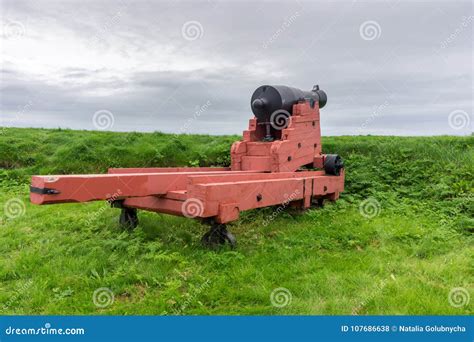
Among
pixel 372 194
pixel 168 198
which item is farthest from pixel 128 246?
pixel 372 194

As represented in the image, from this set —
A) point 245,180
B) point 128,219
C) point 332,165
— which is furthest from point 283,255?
point 332,165

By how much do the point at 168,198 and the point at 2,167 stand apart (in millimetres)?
9005

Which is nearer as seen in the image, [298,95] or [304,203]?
[304,203]

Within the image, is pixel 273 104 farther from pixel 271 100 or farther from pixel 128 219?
pixel 128 219

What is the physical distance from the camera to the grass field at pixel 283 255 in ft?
13.7

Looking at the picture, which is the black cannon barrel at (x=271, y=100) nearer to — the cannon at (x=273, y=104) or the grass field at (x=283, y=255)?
the cannon at (x=273, y=104)

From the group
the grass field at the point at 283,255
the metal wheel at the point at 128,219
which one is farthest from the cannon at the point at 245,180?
the grass field at the point at 283,255

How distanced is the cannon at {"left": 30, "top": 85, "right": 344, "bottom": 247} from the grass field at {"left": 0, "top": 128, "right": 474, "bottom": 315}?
43 cm

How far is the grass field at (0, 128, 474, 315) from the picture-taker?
13.7 feet

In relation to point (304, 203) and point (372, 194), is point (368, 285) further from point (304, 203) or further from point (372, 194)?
point (372, 194)

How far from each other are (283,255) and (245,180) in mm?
1200

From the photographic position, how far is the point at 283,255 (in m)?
5.37

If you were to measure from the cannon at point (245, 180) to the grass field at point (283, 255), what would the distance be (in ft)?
1.41

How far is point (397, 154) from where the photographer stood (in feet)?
33.7
